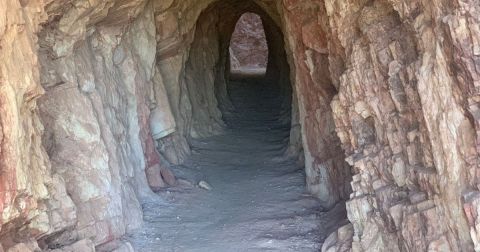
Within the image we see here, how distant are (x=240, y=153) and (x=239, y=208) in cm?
521

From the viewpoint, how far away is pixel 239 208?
12078mm

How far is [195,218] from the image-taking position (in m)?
11.6

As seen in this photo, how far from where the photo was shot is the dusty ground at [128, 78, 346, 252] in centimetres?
1005

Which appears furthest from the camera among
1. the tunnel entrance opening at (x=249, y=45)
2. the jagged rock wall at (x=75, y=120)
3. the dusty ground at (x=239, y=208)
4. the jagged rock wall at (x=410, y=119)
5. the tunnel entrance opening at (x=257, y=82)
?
the tunnel entrance opening at (x=249, y=45)

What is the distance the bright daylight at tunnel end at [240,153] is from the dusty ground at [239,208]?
0.16 ft

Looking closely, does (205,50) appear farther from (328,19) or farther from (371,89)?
(371,89)

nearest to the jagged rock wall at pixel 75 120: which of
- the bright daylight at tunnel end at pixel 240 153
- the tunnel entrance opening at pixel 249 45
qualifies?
the bright daylight at tunnel end at pixel 240 153

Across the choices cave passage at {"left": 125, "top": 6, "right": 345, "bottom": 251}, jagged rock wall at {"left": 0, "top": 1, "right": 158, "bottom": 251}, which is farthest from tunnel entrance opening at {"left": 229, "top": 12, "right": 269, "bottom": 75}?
jagged rock wall at {"left": 0, "top": 1, "right": 158, "bottom": 251}

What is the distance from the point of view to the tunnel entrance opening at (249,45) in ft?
132

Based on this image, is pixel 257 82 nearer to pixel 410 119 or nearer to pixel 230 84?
pixel 230 84

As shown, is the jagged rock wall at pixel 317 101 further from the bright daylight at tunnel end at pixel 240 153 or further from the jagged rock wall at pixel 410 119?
the jagged rock wall at pixel 410 119

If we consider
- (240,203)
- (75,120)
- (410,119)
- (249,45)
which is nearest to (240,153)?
(240,203)

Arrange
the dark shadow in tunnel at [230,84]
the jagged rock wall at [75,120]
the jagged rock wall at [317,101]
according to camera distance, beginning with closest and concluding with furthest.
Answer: the jagged rock wall at [75,120] → the jagged rock wall at [317,101] → the dark shadow in tunnel at [230,84]

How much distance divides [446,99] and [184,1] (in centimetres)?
1091
